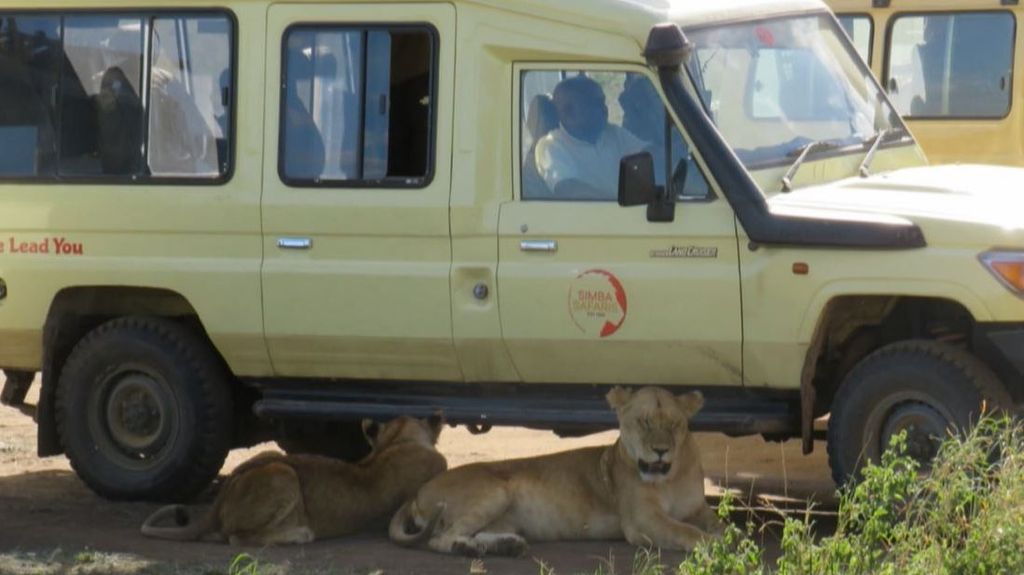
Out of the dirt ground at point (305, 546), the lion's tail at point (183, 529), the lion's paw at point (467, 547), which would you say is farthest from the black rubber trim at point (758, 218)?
the lion's tail at point (183, 529)

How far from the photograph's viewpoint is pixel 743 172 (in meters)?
7.73

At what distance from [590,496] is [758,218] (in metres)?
1.29

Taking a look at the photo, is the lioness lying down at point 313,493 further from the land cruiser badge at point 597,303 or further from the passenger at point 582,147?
the passenger at point 582,147

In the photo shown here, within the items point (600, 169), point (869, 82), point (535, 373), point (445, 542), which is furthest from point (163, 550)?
point (869, 82)

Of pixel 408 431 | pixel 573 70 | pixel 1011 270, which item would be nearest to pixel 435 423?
pixel 408 431

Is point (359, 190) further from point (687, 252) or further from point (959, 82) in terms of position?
point (959, 82)

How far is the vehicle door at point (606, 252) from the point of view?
778 centimetres

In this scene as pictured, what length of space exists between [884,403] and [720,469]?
7.58 ft

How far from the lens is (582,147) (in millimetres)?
8102

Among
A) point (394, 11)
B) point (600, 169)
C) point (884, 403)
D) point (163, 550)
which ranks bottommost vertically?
point (163, 550)

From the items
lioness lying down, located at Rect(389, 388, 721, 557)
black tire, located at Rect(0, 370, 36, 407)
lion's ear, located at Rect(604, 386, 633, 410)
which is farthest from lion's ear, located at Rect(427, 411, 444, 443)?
black tire, located at Rect(0, 370, 36, 407)

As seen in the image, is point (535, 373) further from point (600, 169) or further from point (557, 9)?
point (557, 9)

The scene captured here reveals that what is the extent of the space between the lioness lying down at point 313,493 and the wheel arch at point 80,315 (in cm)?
91

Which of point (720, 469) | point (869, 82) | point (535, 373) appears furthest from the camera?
point (720, 469)
